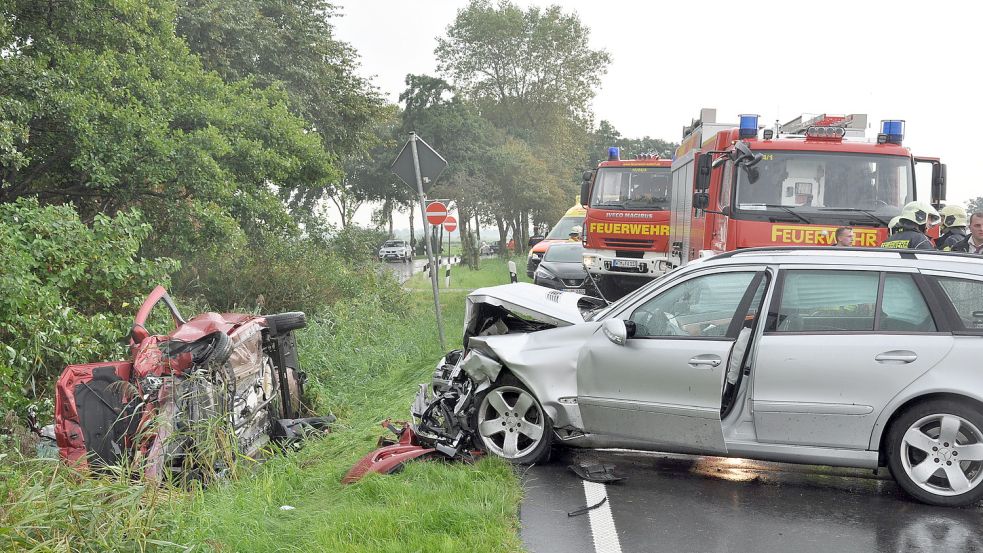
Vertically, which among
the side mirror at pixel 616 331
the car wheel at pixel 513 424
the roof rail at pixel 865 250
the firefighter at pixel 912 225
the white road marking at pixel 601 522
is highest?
the firefighter at pixel 912 225

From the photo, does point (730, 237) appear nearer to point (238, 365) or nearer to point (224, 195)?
point (238, 365)

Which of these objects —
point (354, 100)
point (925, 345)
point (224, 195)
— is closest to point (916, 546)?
point (925, 345)

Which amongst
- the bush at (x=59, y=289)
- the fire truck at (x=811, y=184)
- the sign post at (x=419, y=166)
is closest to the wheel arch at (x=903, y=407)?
the fire truck at (x=811, y=184)

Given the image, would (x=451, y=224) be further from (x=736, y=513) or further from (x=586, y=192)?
(x=736, y=513)

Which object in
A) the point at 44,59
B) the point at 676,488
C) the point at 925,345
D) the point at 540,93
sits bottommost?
the point at 676,488

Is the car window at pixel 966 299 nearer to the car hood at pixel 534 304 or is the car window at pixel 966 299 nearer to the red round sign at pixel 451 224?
the car hood at pixel 534 304

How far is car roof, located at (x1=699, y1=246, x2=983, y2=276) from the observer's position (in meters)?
5.73

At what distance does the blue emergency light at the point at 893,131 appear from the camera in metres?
10.7

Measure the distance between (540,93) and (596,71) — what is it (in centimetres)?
417

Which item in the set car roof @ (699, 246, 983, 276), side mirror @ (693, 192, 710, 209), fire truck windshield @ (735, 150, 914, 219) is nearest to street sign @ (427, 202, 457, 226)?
side mirror @ (693, 192, 710, 209)

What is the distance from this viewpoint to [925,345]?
18.1 feet

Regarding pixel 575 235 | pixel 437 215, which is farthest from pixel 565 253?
pixel 437 215

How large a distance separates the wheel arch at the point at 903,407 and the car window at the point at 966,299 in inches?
16.8

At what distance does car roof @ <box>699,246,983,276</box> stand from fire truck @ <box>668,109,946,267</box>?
414cm
